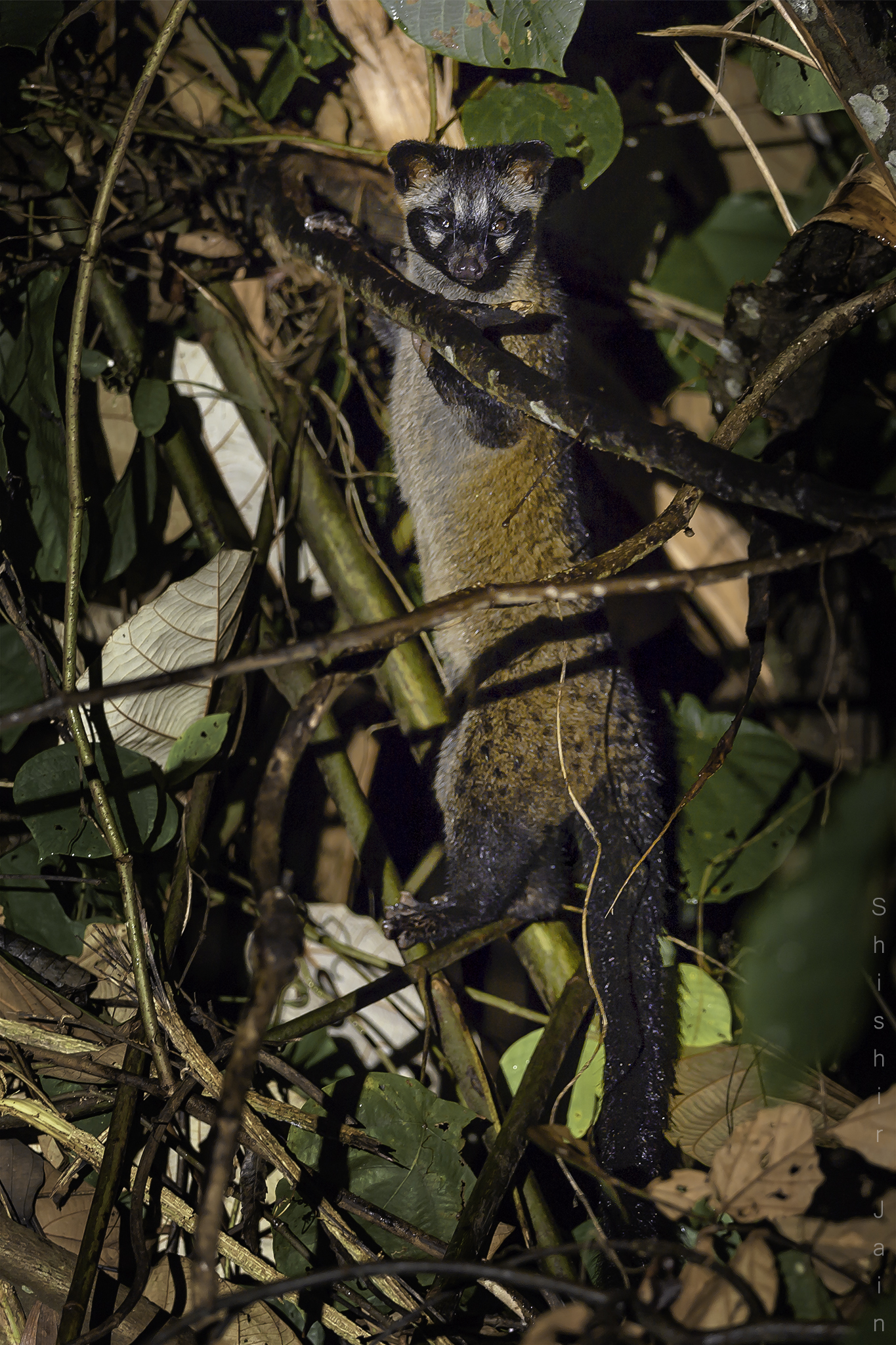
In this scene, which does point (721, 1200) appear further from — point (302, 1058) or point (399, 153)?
point (399, 153)

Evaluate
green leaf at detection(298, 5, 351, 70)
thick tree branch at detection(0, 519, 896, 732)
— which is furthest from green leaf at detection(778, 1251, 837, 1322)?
green leaf at detection(298, 5, 351, 70)

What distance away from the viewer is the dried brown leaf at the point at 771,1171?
91 centimetres

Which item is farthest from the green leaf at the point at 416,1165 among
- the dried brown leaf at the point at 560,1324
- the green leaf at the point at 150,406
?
the green leaf at the point at 150,406

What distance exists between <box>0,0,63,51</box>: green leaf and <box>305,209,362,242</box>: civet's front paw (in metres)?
0.68

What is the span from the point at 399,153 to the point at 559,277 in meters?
0.34

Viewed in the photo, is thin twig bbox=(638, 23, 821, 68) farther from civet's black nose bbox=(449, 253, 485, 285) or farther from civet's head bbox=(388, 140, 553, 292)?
civet's black nose bbox=(449, 253, 485, 285)

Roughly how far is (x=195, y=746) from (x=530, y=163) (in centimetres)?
112

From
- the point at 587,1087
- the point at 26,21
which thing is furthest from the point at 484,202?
the point at 587,1087

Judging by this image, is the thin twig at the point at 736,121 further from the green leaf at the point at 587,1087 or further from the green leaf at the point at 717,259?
the green leaf at the point at 587,1087

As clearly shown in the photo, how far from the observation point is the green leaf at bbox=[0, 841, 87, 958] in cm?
143

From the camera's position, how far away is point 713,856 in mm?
1199

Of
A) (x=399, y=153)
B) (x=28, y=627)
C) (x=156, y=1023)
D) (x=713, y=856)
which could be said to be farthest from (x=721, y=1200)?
(x=399, y=153)

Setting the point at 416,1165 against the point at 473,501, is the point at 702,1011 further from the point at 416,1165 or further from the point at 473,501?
the point at 473,501

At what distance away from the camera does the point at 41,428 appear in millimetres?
1582
